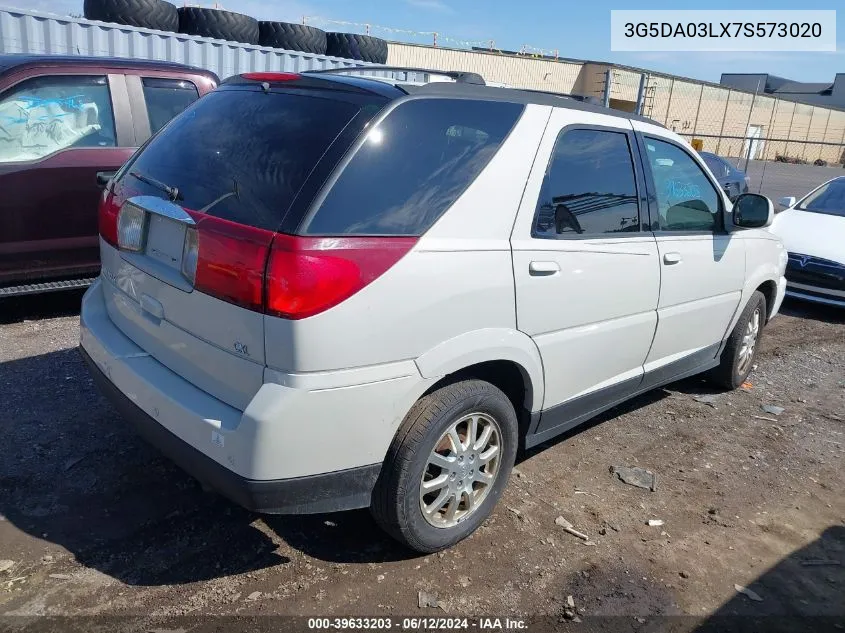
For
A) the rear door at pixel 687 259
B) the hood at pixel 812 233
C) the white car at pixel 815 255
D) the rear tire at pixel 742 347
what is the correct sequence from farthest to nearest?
the hood at pixel 812 233 < the white car at pixel 815 255 < the rear tire at pixel 742 347 < the rear door at pixel 687 259

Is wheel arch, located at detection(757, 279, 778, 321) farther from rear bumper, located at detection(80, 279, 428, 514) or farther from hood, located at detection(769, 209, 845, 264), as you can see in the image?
rear bumper, located at detection(80, 279, 428, 514)

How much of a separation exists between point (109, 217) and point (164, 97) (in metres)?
3.21

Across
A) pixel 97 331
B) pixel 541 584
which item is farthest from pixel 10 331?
pixel 541 584

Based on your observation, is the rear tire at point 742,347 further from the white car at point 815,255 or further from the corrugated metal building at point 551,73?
the corrugated metal building at point 551,73

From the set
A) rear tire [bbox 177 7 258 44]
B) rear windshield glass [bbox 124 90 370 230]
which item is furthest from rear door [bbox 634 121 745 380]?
rear tire [bbox 177 7 258 44]

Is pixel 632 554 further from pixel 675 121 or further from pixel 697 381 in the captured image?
pixel 675 121

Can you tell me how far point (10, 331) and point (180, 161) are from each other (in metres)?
3.19

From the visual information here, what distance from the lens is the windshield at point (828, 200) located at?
8953mm

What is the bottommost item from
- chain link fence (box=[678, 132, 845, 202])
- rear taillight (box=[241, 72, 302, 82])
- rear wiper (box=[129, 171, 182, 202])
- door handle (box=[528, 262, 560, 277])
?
chain link fence (box=[678, 132, 845, 202])

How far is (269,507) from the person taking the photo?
247cm

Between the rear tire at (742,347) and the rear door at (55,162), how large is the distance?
493cm

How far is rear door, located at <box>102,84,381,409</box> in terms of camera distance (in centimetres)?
243

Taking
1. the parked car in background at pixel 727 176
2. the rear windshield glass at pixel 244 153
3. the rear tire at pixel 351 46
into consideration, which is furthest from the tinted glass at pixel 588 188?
the rear tire at pixel 351 46

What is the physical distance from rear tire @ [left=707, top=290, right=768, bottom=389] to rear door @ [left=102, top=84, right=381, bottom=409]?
3568 mm
